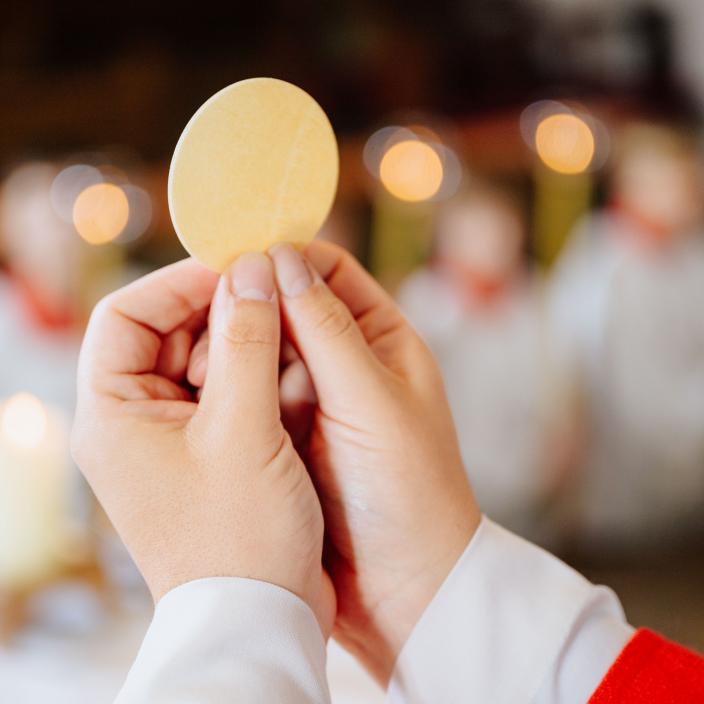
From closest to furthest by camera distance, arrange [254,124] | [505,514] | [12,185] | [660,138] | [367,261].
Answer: [254,124], [12,185], [505,514], [660,138], [367,261]

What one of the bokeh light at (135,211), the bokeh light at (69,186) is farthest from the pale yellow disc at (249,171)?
the bokeh light at (135,211)

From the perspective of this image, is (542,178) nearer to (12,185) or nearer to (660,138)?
(660,138)

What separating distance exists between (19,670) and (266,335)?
1.91 ft

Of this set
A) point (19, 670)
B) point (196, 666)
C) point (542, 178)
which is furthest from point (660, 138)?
point (196, 666)

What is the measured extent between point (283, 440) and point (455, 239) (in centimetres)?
236

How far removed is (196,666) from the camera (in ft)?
1.61

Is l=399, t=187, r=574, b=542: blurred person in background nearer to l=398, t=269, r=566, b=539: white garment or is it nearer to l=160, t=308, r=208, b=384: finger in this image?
l=398, t=269, r=566, b=539: white garment

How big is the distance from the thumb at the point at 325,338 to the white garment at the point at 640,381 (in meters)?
2.28

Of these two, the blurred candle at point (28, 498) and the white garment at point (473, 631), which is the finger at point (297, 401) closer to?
the white garment at point (473, 631)

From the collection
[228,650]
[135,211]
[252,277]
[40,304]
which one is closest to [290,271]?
[252,277]

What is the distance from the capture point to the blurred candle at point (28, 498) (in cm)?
98

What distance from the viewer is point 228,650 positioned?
50 centimetres

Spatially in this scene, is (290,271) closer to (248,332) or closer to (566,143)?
(248,332)

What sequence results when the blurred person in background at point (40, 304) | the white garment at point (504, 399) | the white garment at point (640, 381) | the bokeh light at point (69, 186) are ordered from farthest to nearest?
1. the white garment at point (640, 381)
2. the white garment at point (504, 399)
3. the bokeh light at point (69, 186)
4. the blurred person in background at point (40, 304)
